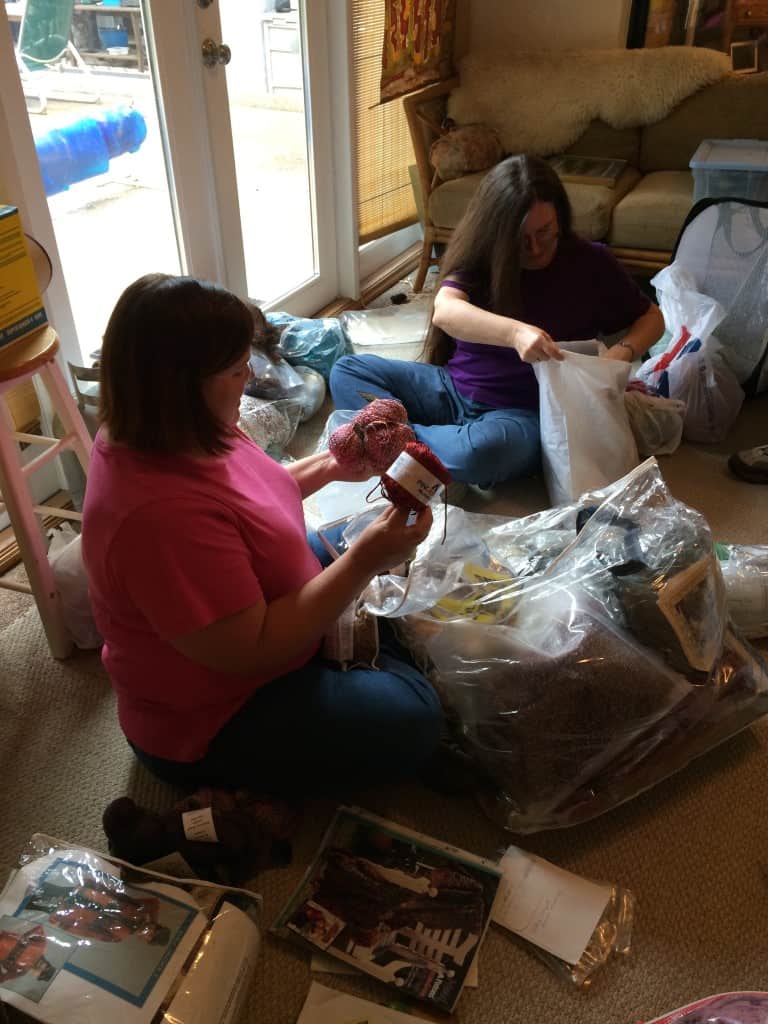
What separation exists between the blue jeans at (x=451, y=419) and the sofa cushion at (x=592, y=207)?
3.77 feet

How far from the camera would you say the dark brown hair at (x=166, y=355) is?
864 mm

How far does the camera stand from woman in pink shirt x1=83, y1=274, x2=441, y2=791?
89 cm

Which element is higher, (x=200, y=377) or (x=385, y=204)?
(x=200, y=377)

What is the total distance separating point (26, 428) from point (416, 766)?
1.27 m

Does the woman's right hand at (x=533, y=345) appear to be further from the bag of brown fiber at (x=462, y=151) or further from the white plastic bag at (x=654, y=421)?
the bag of brown fiber at (x=462, y=151)

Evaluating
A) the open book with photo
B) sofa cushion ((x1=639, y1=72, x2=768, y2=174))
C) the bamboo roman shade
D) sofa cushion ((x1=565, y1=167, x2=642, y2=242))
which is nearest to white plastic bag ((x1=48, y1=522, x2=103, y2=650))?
the open book with photo

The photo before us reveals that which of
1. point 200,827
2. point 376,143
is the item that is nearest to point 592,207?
→ point 376,143

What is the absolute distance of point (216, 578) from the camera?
0.94m

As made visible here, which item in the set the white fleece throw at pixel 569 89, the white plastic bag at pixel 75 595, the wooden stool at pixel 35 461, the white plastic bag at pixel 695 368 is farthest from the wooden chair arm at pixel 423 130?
the white plastic bag at pixel 75 595

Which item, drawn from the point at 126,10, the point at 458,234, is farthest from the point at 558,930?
the point at 126,10

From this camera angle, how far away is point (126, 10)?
1.95 metres

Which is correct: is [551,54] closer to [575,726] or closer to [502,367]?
[502,367]

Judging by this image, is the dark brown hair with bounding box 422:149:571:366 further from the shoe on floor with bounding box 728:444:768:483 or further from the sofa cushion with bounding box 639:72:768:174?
Result: the sofa cushion with bounding box 639:72:768:174

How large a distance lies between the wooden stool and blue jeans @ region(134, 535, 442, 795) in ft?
1.40
